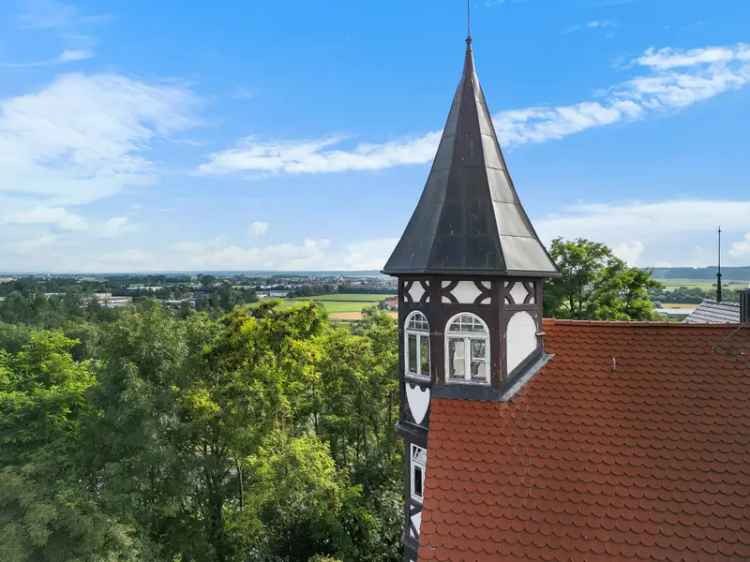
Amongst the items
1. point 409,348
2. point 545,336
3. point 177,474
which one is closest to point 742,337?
point 545,336

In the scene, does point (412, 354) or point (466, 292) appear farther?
point (412, 354)

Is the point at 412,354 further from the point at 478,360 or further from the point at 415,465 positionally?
the point at 415,465

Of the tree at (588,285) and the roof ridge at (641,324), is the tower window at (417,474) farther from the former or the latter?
the tree at (588,285)

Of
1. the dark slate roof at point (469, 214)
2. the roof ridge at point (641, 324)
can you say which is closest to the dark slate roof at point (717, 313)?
the roof ridge at point (641, 324)

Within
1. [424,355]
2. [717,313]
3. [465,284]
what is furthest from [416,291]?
[717,313]

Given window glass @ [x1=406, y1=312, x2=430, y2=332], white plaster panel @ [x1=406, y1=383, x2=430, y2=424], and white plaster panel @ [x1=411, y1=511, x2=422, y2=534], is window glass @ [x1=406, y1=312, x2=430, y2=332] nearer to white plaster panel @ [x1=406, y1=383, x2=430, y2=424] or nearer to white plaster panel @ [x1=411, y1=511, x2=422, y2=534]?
white plaster panel @ [x1=406, y1=383, x2=430, y2=424]

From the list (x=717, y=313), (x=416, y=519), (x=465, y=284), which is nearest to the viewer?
(x=465, y=284)

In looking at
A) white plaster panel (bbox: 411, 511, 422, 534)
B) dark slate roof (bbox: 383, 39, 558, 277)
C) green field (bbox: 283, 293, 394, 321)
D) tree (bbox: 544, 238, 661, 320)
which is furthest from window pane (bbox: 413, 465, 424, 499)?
tree (bbox: 544, 238, 661, 320)
